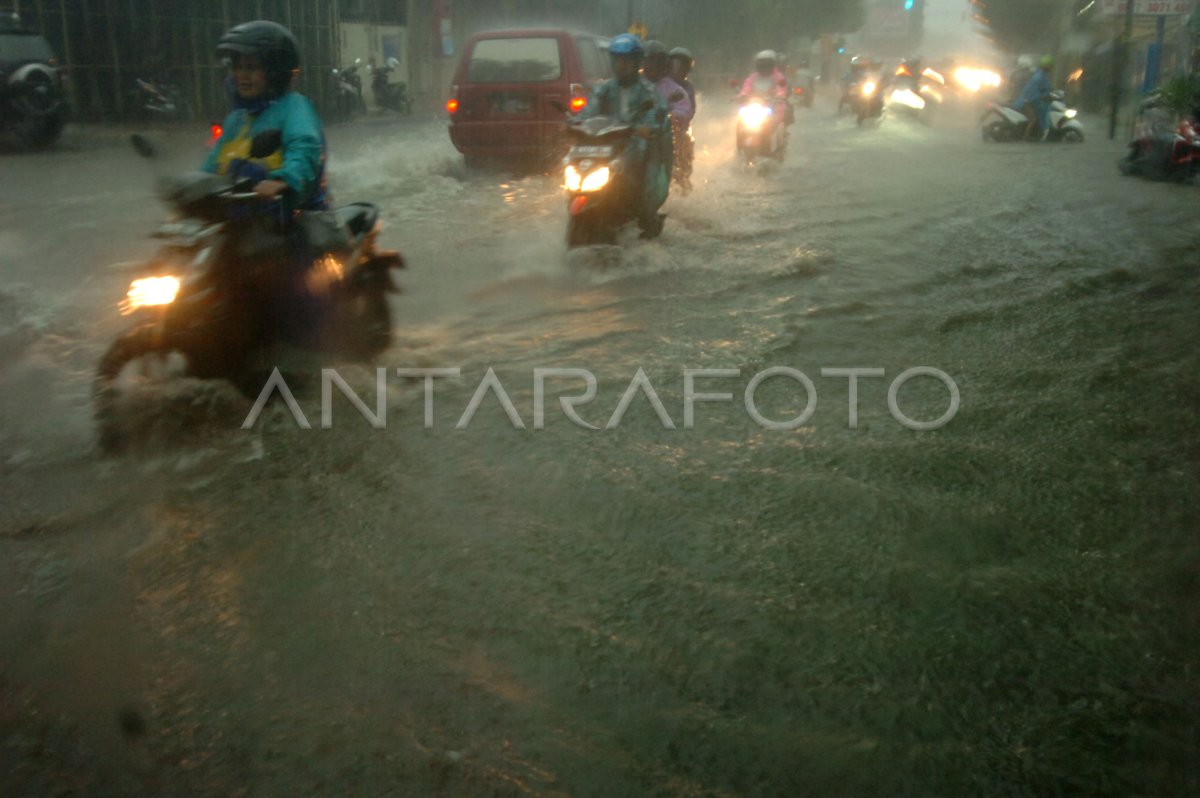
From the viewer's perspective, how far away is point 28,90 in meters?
16.3

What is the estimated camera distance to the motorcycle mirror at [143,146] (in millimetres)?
4723

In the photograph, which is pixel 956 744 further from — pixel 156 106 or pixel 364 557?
pixel 156 106

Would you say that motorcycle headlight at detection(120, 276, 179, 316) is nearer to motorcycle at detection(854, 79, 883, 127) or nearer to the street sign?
the street sign

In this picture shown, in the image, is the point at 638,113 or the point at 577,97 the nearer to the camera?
the point at 638,113

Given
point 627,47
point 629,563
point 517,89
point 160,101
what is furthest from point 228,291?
point 160,101

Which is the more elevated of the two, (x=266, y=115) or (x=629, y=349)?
(x=266, y=115)

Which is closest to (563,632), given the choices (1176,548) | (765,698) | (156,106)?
(765,698)

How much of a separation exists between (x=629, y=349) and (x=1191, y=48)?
73.6 feet

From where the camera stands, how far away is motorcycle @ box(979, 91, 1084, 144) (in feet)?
73.0

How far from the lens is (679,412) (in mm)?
5102

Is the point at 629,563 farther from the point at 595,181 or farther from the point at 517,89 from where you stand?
the point at 517,89

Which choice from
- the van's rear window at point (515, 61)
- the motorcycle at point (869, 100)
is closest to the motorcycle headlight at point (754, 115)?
the van's rear window at point (515, 61)

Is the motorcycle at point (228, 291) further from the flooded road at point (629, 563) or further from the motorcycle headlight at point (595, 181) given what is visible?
the motorcycle headlight at point (595, 181)

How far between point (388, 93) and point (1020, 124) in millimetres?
19243
